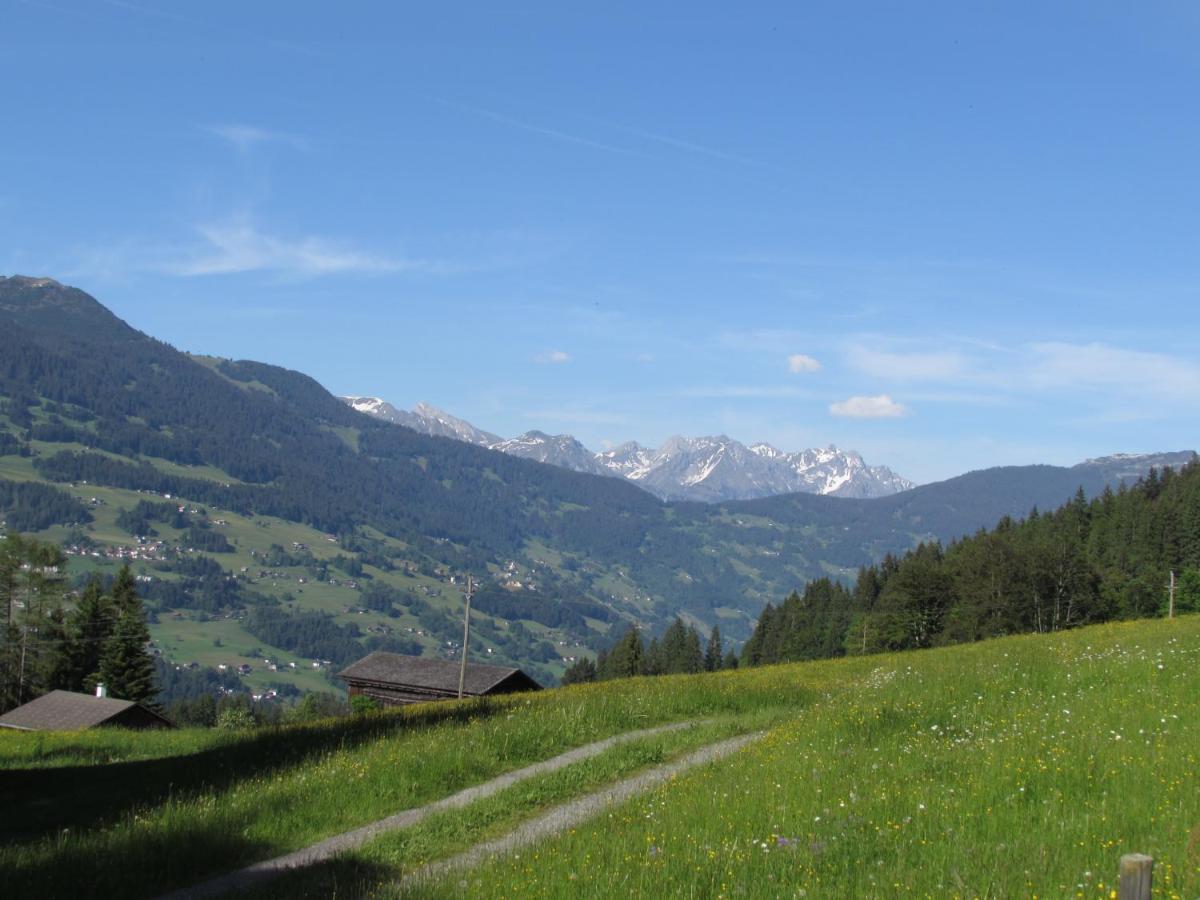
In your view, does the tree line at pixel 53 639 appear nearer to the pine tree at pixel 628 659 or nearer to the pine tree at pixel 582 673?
the pine tree at pixel 628 659

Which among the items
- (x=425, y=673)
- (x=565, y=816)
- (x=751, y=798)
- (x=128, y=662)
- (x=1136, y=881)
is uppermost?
(x=1136, y=881)

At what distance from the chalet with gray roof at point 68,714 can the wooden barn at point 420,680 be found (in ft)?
47.1

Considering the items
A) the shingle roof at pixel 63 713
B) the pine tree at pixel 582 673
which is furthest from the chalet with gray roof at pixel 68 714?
the pine tree at pixel 582 673

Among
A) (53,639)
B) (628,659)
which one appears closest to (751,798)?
(53,639)

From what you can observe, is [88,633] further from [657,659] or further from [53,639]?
[657,659]

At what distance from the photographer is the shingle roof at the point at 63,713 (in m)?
48.6

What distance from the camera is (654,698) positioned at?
23.0 m

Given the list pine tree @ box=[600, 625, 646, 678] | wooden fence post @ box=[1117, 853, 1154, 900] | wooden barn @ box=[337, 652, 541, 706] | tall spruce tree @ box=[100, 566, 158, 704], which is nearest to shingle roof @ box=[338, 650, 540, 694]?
wooden barn @ box=[337, 652, 541, 706]

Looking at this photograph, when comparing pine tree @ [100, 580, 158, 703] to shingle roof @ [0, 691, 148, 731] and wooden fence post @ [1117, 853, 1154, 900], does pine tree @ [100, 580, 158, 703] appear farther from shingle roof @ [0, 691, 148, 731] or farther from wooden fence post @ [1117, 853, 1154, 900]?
wooden fence post @ [1117, 853, 1154, 900]

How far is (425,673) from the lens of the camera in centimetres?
6397

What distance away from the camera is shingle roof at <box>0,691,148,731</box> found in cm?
4862

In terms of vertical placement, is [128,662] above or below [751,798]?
below

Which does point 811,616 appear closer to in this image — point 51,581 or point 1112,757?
point 51,581

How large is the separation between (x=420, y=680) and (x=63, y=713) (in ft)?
65.6
